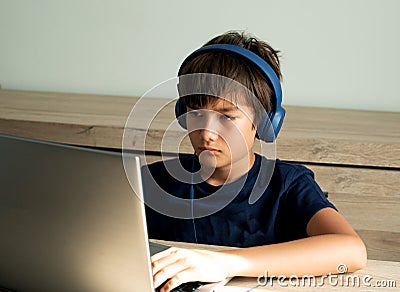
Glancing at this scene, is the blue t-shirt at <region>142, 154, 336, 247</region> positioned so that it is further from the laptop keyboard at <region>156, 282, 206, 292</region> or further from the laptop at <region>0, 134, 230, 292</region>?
the laptop at <region>0, 134, 230, 292</region>

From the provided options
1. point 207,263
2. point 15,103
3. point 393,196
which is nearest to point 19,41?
point 15,103

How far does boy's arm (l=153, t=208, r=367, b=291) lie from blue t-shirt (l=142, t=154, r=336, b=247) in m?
0.19

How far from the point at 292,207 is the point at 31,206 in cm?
62

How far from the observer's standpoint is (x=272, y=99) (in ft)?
4.48

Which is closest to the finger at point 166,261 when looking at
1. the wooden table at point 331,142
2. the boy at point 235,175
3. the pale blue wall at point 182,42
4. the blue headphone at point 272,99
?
the boy at point 235,175

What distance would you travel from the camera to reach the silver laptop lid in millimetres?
846

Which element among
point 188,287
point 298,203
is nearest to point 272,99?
point 298,203

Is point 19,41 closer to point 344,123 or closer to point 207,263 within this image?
point 344,123

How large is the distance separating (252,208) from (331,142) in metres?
0.65

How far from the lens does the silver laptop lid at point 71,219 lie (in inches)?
33.3

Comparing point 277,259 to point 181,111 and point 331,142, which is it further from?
point 331,142

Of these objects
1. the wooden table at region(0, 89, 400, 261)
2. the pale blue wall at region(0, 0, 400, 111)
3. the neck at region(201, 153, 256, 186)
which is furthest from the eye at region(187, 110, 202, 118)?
the pale blue wall at region(0, 0, 400, 111)

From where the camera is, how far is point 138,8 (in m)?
2.46

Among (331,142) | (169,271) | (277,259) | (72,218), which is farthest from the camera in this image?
(331,142)
